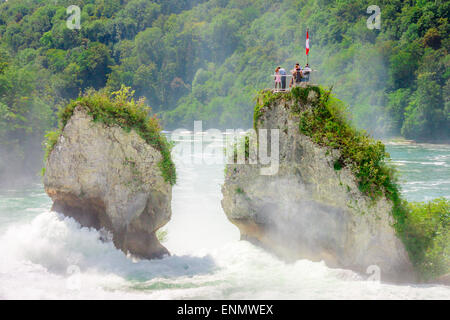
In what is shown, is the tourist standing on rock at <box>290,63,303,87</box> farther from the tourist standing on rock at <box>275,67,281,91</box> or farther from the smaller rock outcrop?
the smaller rock outcrop

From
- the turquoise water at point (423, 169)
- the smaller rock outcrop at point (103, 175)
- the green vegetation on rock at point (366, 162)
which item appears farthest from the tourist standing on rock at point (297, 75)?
the turquoise water at point (423, 169)

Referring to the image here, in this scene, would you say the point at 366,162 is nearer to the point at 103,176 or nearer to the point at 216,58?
the point at 103,176

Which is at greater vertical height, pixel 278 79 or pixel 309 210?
pixel 278 79

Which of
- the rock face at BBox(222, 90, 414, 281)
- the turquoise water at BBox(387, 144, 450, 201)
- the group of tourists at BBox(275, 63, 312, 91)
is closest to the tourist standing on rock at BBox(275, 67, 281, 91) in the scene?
the group of tourists at BBox(275, 63, 312, 91)

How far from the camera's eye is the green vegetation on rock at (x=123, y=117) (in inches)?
710

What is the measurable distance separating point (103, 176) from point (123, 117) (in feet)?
7.08

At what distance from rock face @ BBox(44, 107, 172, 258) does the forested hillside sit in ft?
124

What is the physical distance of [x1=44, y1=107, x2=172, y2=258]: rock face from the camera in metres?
18.1

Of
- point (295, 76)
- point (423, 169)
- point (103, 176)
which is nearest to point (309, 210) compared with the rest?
point (295, 76)

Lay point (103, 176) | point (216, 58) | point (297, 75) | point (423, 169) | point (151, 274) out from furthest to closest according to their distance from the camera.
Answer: point (216, 58), point (423, 169), point (297, 75), point (103, 176), point (151, 274)

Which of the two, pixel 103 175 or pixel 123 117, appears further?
pixel 123 117

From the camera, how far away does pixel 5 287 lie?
15.5m

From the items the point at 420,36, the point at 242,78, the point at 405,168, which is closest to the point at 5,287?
the point at 405,168

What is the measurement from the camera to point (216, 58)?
157875mm
